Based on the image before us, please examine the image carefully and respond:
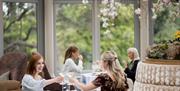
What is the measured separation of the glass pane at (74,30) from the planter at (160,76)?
684cm

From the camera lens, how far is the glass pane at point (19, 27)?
6906 millimetres

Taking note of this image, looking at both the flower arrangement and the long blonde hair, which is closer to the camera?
the flower arrangement

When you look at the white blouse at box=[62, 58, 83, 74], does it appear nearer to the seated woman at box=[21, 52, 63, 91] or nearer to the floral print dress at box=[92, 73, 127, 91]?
the seated woman at box=[21, 52, 63, 91]

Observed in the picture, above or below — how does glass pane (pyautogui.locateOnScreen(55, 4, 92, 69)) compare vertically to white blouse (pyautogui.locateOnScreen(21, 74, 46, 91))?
above

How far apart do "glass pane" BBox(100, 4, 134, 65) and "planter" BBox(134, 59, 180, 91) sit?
22.5 ft

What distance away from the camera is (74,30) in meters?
7.53

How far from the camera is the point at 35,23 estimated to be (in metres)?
7.23

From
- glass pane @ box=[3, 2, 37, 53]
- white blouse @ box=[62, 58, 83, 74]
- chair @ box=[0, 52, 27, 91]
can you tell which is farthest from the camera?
glass pane @ box=[3, 2, 37, 53]

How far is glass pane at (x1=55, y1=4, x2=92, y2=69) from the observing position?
7449mm

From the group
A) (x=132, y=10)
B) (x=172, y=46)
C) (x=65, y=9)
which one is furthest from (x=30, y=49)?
(x=172, y=46)

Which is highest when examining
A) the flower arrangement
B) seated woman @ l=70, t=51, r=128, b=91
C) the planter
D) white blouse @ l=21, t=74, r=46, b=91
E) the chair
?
the flower arrangement

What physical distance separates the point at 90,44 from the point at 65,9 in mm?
936

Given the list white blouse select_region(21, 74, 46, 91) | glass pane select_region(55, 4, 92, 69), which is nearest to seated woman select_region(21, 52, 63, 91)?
white blouse select_region(21, 74, 46, 91)

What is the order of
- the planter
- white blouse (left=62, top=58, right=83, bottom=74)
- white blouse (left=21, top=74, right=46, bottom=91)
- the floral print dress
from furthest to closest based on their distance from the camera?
white blouse (left=62, top=58, right=83, bottom=74) < white blouse (left=21, top=74, right=46, bottom=91) < the floral print dress < the planter
